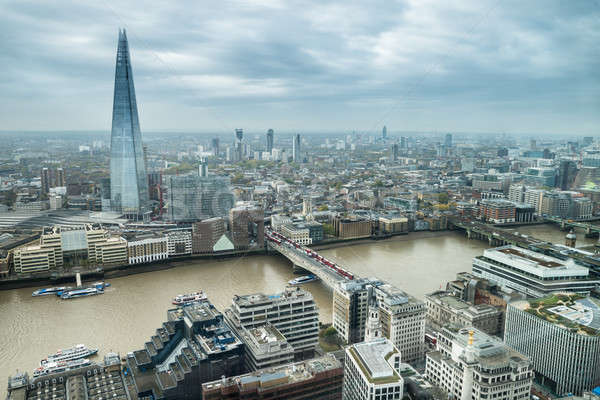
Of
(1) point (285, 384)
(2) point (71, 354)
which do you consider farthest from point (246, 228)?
(1) point (285, 384)

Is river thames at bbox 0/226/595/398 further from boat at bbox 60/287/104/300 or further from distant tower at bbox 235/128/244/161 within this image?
distant tower at bbox 235/128/244/161

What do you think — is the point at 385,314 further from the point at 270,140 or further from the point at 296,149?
the point at 270,140

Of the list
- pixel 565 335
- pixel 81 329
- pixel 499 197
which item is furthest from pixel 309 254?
pixel 499 197

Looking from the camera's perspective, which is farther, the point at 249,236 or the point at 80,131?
the point at 80,131

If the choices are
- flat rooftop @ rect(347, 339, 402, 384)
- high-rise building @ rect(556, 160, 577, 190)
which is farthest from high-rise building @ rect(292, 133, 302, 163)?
→ flat rooftop @ rect(347, 339, 402, 384)

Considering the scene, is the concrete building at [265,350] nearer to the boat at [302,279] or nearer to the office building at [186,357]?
the office building at [186,357]

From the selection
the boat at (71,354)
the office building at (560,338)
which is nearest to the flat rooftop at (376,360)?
the office building at (560,338)

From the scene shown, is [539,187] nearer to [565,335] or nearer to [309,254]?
[309,254]
